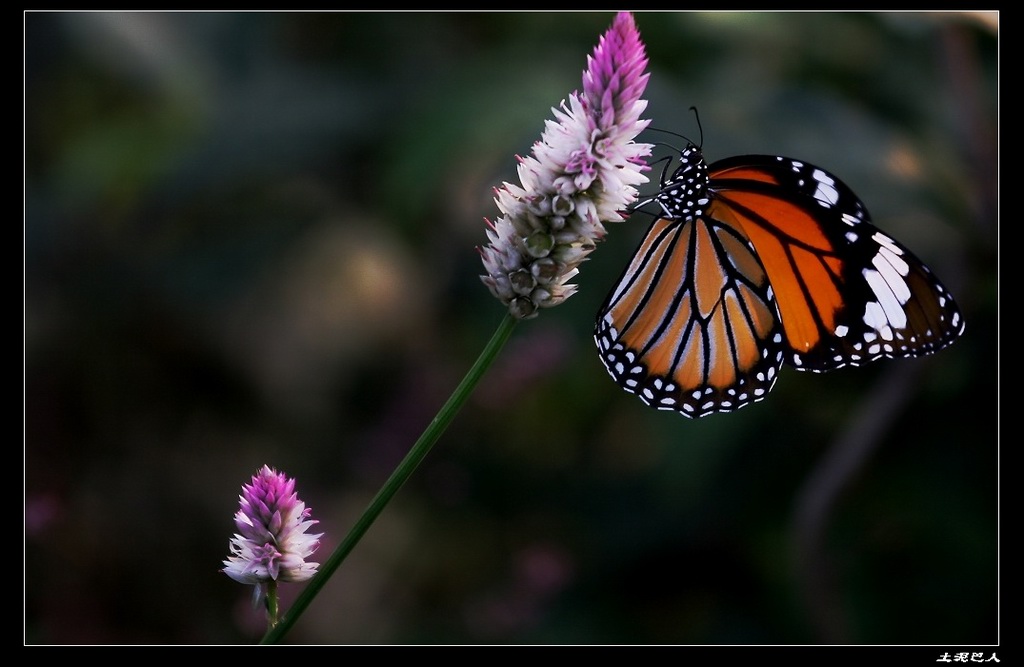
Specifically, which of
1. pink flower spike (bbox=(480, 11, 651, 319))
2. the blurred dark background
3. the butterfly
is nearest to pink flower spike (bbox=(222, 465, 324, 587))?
pink flower spike (bbox=(480, 11, 651, 319))

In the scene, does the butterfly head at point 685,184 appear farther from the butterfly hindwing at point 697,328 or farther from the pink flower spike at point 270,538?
the pink flower spike at point 270,538

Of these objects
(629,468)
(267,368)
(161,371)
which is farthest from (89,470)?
(629,468)

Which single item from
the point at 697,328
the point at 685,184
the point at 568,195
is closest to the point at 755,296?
the point at 697,328

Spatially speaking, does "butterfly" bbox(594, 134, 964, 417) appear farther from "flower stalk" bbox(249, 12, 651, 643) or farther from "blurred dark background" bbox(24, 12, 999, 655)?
"flower stalk" bbox(249, 12, 651, 643)

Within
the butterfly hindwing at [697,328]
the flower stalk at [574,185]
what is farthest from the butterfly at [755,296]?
the flower stalk at [574,185]

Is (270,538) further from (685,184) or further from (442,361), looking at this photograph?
(442,361)

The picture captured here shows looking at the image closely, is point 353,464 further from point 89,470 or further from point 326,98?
point 326,98
